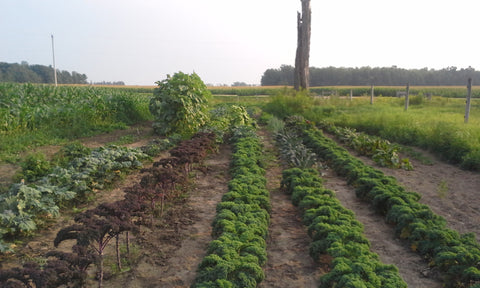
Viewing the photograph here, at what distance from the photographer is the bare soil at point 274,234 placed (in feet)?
13.8

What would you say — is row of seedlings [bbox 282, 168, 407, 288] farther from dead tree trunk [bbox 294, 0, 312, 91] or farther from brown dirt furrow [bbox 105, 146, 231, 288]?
dead tree trunk [bbox 294, 0, 312, 91]

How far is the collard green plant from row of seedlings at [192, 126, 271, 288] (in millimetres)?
6225

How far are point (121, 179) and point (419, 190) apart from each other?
21.2ft

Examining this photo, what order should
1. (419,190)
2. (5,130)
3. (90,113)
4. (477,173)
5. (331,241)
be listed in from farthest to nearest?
1. (90,113)
2. (5,130)
3. (477,173)
4. (419,190)
5. (331,241)

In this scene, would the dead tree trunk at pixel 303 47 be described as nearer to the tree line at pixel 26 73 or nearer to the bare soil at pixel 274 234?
the bare soil at pixel 274 234

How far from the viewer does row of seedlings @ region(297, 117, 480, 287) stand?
396cm

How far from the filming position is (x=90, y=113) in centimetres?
1527

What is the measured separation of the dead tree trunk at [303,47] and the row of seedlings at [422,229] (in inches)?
622

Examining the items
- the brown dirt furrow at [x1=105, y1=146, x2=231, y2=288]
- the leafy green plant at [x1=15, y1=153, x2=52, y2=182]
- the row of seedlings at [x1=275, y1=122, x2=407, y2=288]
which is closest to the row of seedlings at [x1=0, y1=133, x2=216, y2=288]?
the brown dirt furrow at [x1=105, y1=146, x2=231, y2=288]

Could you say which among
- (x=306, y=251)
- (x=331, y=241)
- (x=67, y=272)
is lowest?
(x=306, y=251)

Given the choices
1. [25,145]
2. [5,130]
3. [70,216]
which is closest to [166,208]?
[70,216]

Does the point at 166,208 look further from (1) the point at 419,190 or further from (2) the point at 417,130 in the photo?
(2) the point at 417,130

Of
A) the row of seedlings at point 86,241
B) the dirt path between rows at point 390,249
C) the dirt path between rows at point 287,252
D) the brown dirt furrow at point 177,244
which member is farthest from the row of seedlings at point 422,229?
the row of seedlings at point 86,241

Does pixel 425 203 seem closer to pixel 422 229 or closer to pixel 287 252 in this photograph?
pixel 422 229
